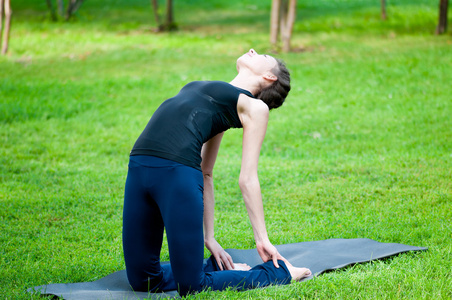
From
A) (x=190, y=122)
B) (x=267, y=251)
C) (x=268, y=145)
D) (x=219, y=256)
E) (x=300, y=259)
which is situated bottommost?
(x=268, y=145)

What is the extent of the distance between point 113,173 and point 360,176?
119 inches

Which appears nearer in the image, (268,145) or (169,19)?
(268,145)

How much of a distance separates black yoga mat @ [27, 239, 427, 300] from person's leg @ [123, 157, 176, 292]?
0.65 ft

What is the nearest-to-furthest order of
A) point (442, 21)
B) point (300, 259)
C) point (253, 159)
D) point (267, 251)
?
point (253, 159)
point (267, 251)
point (300, 259)
point (442, 21)

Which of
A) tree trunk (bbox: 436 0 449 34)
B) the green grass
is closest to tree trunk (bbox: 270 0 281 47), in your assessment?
the green grass

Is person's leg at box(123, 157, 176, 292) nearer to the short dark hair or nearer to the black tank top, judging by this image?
the black tank top

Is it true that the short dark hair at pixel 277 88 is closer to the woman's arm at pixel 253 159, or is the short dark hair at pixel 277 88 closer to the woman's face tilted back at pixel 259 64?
the woman's face tilted back at pixel 259 64

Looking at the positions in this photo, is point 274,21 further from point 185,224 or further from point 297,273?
point 185,224

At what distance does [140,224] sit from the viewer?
312cm

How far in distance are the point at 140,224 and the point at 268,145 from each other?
479 centimetres

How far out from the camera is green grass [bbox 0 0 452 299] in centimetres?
402

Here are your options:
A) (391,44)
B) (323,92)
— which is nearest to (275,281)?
(323,92)

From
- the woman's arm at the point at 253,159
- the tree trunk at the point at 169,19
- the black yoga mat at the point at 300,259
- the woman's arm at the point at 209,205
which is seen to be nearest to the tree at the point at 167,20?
the tree trunk at the point at 169,19

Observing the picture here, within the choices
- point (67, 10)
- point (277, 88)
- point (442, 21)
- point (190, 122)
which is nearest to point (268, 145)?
point (277, 88)
